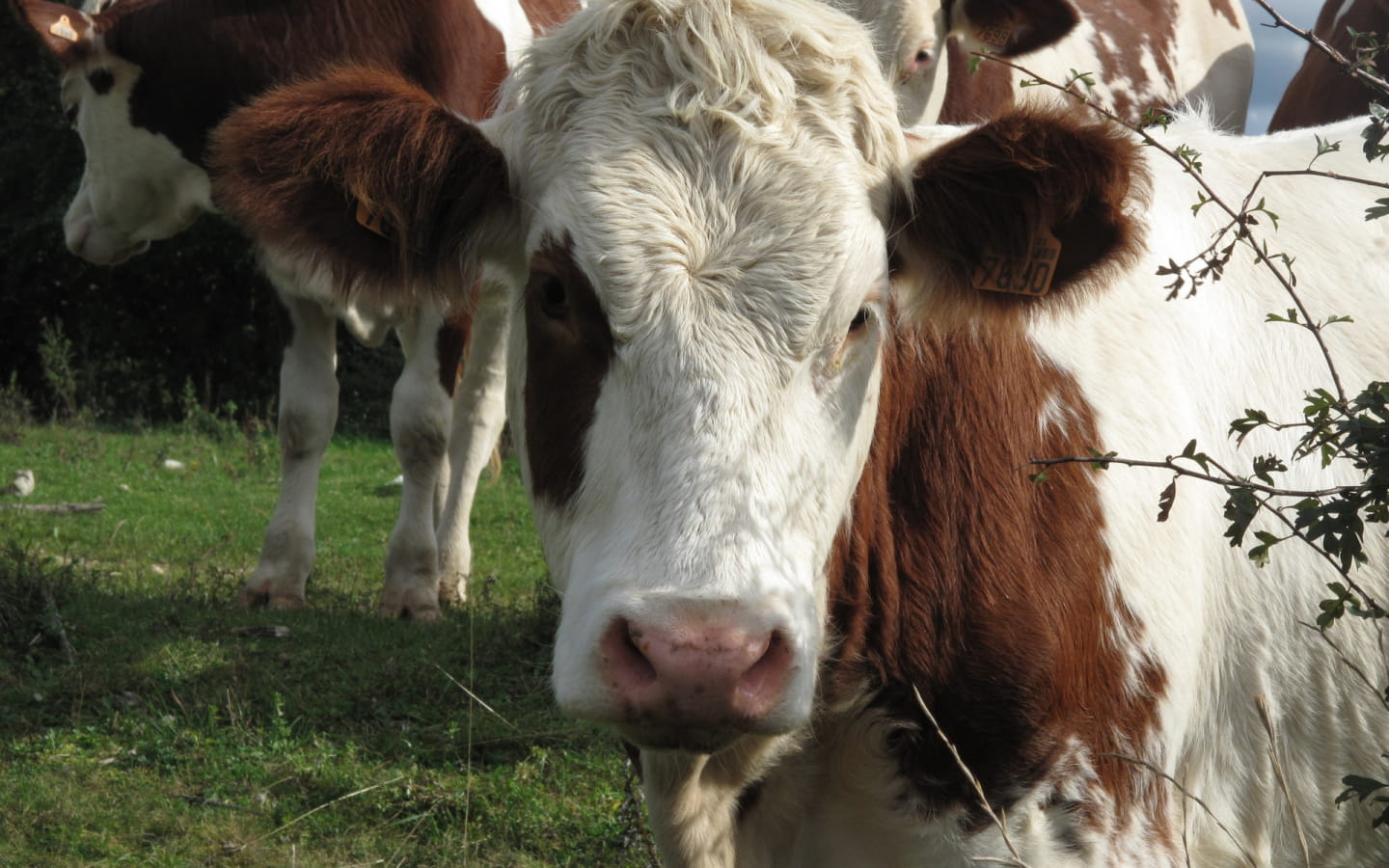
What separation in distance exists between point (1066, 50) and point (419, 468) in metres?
4.85

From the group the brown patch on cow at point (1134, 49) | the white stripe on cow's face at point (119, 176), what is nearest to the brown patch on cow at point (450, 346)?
the white stripe on cow's face at point (119, 176)

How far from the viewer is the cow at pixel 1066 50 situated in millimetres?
7359

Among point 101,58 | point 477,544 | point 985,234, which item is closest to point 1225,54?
point 477,544

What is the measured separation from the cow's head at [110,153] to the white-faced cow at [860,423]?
14.8 feet

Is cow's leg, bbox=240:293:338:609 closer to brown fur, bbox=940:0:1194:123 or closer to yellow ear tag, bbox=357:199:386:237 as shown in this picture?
brown fur, bbox=940:0:1194:123

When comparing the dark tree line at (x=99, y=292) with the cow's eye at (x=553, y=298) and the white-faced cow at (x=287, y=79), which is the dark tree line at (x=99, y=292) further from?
the cow's eye at (x=553, y=298)

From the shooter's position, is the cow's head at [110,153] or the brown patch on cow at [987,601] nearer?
the brown patch on cow at [987,601]

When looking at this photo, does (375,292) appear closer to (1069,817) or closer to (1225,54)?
(1069,817)

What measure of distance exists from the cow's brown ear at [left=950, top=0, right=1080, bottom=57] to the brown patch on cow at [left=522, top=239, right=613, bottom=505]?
5.51 metres

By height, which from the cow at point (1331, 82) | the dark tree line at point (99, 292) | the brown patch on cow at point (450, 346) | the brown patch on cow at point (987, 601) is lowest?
the dark tree line at point (99, 292)

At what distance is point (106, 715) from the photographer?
4.82 m

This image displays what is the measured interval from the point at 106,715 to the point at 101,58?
3488mm

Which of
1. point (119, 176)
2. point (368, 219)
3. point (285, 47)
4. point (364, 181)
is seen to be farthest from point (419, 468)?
point (364, 181)

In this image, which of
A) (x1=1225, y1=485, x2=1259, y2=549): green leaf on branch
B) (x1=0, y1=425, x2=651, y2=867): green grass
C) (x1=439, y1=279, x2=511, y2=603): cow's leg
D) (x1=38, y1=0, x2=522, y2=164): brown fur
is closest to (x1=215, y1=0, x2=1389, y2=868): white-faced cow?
(x1=1225, y1=485, x2=1259, y2=549): green leaf on branch
